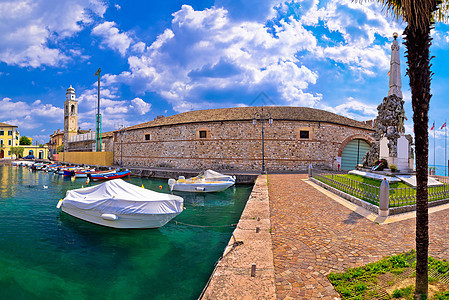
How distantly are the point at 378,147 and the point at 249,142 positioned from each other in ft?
45.7

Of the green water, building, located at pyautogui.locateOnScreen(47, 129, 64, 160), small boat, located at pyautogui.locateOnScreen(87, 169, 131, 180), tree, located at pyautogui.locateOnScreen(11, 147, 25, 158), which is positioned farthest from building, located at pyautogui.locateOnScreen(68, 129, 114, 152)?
the green water

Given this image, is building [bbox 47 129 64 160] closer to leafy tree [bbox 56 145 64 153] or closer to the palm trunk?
leafy tree [bbox 56 145 64 153]

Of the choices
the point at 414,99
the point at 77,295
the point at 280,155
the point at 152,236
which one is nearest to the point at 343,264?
the point at 414,99

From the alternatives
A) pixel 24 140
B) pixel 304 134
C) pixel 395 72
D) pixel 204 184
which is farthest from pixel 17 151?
pixel 395 72

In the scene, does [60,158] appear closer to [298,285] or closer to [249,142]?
[249,142]

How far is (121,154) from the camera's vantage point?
3731 cm

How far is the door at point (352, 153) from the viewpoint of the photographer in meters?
27.9

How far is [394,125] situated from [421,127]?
1286 centimetres

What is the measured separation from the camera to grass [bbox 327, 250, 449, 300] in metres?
3.29

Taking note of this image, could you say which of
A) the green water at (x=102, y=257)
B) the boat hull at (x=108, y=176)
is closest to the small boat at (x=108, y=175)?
the boat hull at (x=108, y=176)

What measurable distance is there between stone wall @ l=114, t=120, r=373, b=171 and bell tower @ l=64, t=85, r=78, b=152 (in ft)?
136

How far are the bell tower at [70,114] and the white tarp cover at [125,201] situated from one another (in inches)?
2254

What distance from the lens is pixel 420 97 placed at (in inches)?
128

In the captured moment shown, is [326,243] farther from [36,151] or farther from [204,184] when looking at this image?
[36,151]
